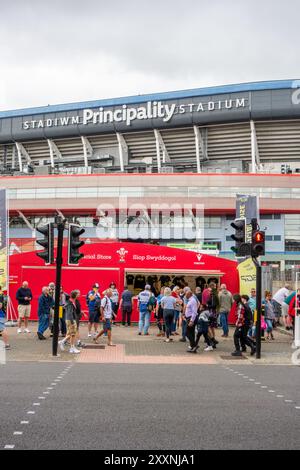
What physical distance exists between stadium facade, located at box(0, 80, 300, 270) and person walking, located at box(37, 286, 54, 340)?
135ft

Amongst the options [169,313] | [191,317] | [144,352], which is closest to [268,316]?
[169,313]

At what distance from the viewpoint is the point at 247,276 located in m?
22.4

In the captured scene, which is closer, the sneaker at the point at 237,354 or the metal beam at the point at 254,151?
the sneaker at the point at 237,354

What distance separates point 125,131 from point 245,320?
170ft

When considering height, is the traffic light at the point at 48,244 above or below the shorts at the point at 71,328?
above

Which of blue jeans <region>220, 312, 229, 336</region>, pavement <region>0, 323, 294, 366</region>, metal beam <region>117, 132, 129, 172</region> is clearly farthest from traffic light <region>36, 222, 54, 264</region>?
metal beam <region>117, 132, 129, 172</region>

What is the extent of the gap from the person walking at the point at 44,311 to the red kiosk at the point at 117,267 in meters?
5.67

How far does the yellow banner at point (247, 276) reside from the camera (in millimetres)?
21991

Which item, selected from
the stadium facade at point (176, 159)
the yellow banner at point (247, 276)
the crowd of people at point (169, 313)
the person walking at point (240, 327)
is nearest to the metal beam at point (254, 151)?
the stadium facade at point (176, 159)

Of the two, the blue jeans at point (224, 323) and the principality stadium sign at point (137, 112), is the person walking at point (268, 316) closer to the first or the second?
the blue jeans at point (224, 323)

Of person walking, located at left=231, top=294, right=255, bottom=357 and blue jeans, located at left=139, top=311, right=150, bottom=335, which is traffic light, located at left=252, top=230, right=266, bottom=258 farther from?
blue jeans, located at left=139, top=311, right=150, bottom=335

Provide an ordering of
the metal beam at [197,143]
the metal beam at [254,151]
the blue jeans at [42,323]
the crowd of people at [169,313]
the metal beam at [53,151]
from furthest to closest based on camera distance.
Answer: the metal beam at [53,151] → the metal beam at [197,143] → the metal beam at [254,151] → the blue jeans at [42,323] → the crowd of people at [169,313]

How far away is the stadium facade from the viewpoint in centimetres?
5872
